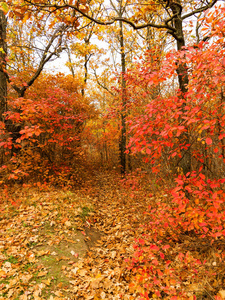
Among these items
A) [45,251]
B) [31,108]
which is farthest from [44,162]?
[45,251]

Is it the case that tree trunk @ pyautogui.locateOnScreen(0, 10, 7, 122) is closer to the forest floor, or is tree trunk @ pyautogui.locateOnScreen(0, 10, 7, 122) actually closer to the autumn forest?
the autumn forest

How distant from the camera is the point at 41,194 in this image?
625 cm

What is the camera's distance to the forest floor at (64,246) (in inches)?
130

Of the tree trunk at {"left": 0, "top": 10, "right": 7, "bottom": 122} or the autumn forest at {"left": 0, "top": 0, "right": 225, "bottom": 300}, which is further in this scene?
the tree trunk at {"left": 0, "top": 10, "right": 7, "bottom": 122}

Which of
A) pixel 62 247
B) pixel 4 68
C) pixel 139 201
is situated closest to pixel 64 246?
pixel 62 247

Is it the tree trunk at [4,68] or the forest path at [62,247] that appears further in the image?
the tree trunk at [4,68]

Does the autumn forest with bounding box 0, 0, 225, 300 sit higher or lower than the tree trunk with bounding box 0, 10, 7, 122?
lower

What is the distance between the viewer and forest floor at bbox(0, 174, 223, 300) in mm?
3295

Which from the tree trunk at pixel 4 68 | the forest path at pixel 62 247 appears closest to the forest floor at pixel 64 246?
the forest path at pixel 62 247

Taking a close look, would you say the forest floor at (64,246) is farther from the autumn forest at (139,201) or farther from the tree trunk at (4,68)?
the tree trunk at (4,68)

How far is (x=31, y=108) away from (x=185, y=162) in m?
4.50

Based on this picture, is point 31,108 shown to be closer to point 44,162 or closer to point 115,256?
point 44,162

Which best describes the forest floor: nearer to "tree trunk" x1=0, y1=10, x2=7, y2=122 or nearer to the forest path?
the forest path

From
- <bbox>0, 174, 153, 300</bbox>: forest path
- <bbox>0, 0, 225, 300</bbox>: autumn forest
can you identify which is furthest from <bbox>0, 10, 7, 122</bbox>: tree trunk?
<bbox>0, 174, 153, 300</bbox>: forest path
